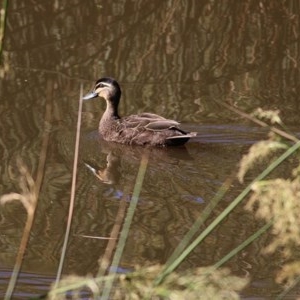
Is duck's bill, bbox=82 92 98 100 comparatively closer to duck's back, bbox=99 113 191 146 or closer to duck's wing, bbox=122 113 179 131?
duck's back, bbox=99 113 191 146

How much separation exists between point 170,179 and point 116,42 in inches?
121

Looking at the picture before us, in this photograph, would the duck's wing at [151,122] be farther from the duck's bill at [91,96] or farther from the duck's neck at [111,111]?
the duck's bill at [91,96]

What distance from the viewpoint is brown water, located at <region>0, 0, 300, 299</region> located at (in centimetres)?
596

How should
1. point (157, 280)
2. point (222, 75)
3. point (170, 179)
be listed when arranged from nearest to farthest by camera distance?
point (157, 280), point (170, 179), point (222, 75)

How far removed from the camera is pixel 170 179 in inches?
294

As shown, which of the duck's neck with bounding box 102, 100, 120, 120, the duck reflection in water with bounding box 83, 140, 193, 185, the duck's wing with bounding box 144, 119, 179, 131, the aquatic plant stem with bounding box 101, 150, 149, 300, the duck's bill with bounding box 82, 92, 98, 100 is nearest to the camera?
the aquatic plant stem with bounding box 101, 150, 149, 300

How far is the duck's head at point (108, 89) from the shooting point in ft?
28.7

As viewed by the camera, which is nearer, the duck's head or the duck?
the duck

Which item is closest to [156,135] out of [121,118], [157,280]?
[121,118]

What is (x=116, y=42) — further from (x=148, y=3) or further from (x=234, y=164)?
(x=234, y=164)

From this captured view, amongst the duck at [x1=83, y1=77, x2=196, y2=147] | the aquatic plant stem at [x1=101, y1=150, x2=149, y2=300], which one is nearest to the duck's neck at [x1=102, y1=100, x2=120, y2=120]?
the duck at [x1=83, y1=77, x2=196, y2=147]

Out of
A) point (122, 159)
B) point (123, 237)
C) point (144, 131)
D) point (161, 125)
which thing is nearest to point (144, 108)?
point (144, 131)

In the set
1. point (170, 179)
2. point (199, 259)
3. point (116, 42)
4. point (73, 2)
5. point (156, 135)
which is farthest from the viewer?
point (73, 2)

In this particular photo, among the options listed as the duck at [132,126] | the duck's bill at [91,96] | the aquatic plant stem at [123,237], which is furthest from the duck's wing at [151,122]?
the aquatic plant stem at [123,237]
